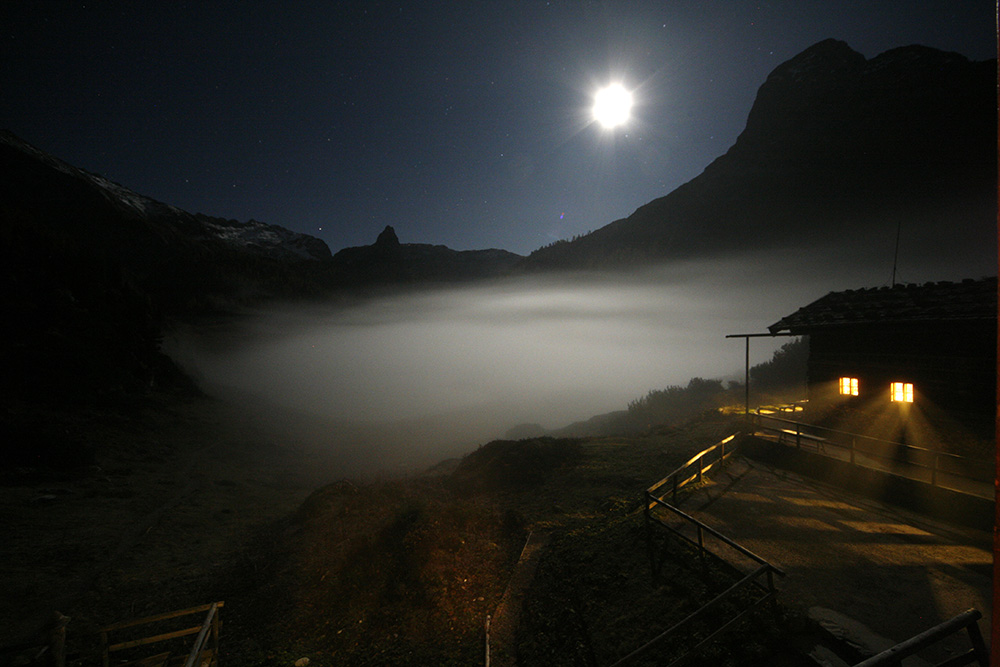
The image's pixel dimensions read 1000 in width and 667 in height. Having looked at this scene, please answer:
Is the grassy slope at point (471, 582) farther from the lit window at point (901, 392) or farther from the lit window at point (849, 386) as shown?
the lit window at point (901, 392)

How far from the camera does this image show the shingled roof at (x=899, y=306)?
11.7 metres

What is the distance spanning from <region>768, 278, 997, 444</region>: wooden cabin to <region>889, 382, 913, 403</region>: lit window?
0.03m

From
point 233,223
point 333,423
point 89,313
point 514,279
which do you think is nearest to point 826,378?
point 89,313

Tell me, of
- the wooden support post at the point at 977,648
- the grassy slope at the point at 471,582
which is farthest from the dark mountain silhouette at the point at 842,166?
the wooden support post at the point at 977,648

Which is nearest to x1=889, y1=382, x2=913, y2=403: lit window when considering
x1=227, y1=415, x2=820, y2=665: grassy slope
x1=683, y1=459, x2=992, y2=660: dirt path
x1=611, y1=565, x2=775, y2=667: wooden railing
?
x1=683, y1=459, x2=992, y2=660: dirt path

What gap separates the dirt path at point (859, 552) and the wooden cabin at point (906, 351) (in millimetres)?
5478

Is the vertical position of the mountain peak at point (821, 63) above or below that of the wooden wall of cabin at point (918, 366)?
above

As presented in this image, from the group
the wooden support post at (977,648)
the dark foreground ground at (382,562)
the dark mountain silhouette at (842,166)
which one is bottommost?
the dark foreground ground at (382,562)

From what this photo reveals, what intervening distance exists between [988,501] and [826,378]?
27.1ft

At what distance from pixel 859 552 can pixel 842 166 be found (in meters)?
98.8

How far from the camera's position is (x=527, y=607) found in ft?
28.1

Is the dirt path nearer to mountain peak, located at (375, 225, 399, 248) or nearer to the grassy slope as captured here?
the grassy slope

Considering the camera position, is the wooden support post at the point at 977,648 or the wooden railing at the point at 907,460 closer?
the wooden support post at the point at 977,648

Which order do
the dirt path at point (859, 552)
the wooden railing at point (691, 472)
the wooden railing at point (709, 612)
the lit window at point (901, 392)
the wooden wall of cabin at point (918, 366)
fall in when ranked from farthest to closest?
the lit window at point (901, 392) → the wooden wall of cabin at point (918, 366) → the wooden railing at point (691, 472) → the dirt path at point (859, 552) → the wooden railing at point (709, 612)
